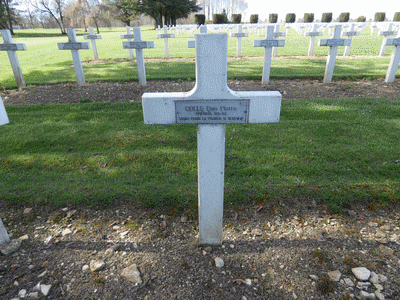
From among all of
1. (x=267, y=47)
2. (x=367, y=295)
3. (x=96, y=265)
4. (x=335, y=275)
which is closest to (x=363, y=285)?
(x=367, y=295)

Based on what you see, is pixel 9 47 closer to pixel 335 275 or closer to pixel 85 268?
pixel 85 268

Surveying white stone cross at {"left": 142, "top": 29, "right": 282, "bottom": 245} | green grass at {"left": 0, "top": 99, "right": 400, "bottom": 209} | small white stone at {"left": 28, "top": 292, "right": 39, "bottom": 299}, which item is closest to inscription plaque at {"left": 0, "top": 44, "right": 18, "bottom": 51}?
green grass at {"left": 0, "top": 99, "right": 400, "bottom": 209}

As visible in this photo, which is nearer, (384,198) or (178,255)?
(178,255)

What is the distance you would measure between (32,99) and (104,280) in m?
6.30

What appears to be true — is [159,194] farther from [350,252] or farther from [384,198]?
[384,198]

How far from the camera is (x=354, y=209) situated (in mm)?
2820

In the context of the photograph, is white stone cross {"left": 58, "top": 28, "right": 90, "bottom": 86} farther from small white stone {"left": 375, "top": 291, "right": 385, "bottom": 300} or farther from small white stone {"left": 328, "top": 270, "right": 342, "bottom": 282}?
small white stone {"left": 375, "top": 291, "right": 385, "bottom": 300}

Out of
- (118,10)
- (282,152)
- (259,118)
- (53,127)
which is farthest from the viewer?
(118,10)

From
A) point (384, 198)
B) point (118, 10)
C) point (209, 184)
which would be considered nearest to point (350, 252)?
point (384, 198)

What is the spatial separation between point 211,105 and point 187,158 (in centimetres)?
201

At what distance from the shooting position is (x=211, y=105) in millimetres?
1862

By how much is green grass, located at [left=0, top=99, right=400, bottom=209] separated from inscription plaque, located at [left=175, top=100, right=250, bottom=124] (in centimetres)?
131

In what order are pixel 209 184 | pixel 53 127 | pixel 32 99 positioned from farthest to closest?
1. pixel 32 99
2. pixel 53 127
3. pixel 209 184

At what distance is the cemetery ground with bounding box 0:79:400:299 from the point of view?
6.72 ft
